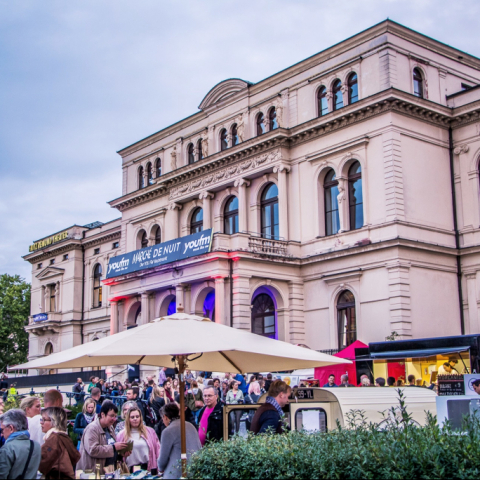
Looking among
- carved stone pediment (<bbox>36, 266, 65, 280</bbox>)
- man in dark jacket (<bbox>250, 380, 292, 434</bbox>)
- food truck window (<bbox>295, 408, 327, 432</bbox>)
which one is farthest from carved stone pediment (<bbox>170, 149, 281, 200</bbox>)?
man in dark jacket (<bbox>250, 380, 292, 434</bbox>)

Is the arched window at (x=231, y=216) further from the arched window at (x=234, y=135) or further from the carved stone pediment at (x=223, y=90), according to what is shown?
the carved stone pediment at (x=223, y=90)

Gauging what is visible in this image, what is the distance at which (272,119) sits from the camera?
39.0m

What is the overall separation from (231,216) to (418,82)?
12942 mm

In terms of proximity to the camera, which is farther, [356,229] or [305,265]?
[305,265]

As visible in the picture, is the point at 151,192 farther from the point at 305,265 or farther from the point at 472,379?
the point at 472,379

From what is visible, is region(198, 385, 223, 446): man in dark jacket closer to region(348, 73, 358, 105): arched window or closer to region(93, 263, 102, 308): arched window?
region(348, 73, 358, 105): arched window

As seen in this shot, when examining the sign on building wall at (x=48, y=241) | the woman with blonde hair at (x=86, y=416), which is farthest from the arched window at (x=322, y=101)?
the sign on building wall at (x=48, y=241)

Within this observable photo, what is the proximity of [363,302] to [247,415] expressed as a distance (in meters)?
22.3

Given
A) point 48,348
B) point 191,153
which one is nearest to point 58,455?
point 191,153

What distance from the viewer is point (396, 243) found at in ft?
102

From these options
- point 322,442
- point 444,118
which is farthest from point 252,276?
point 322,442

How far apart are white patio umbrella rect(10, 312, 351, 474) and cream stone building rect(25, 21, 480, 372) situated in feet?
66.7

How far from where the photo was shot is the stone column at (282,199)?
36.7 meters

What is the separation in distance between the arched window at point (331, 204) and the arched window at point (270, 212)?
10.7 feet
